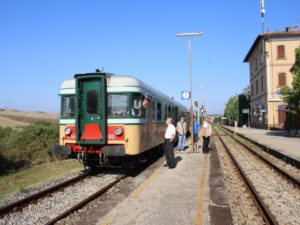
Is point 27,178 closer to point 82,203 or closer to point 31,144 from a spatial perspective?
point 82,203

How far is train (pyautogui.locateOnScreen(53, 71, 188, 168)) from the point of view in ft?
36.5

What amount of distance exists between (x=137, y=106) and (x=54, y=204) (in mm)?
4337

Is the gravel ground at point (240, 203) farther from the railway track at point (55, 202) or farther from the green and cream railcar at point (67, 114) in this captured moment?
the green and cream railcar at point (67, 114)

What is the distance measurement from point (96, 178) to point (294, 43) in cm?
4654

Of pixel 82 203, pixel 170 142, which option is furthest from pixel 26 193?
pixel 170 142

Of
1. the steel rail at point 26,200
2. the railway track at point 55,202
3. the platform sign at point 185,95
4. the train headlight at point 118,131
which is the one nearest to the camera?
the railway track at point 55,202

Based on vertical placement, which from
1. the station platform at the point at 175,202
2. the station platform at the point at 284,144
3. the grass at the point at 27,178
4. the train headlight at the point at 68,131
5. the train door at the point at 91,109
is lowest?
the grass at the point at 27,178

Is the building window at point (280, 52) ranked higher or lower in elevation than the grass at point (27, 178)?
higher

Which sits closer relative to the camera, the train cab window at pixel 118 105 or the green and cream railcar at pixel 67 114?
the train cab window at pixel 118 105

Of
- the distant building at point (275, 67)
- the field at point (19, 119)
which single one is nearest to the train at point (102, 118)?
the field at point (19, 119)

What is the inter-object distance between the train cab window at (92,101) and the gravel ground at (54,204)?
2.01 m

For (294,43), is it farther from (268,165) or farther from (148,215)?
(148,215)

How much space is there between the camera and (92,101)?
37.6ft

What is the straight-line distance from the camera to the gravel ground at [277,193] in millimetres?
7368
